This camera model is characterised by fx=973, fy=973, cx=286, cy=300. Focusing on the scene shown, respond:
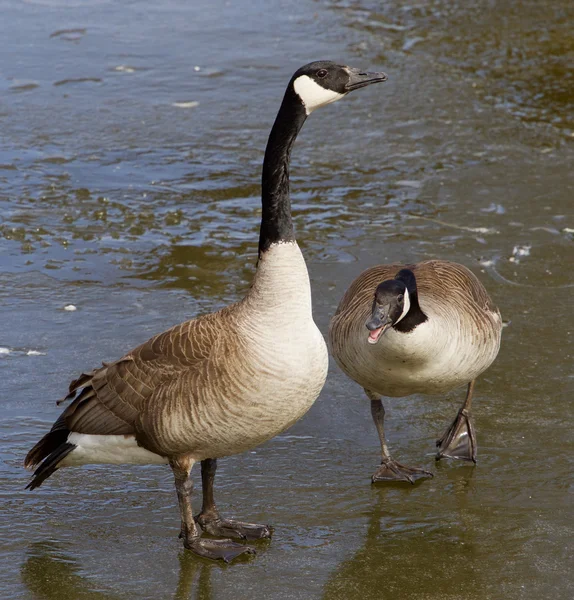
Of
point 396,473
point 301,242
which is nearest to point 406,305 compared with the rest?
point 396,473

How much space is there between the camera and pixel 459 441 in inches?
206

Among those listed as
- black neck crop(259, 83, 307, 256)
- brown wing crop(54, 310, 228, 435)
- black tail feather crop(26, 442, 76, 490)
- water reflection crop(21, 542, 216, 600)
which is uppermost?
black neck crop(259, 83, 307, 256)

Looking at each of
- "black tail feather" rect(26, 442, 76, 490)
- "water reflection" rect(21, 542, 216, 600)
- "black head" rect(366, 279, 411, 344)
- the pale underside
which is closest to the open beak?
"black head" rect(366, 279, 411, 344)

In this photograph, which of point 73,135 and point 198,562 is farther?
point 73,135

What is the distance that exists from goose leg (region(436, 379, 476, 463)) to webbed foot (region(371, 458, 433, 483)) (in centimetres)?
18

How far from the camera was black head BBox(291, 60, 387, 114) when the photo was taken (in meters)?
4.35

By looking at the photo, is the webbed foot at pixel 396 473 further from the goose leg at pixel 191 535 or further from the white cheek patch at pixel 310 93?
the white cheek patch at pixel 310 93

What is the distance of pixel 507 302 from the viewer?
699 centimetres

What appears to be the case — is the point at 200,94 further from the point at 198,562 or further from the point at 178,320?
the point at 198,562

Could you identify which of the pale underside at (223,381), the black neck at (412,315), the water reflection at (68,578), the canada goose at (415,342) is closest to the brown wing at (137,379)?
the pale underside at (223,381)

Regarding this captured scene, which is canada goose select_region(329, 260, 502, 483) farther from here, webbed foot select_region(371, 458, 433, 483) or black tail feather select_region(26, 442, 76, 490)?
black tail feather select_region(26, 442, 76, 490)

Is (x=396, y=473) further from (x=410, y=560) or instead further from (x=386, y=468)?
(x=410, y=560)

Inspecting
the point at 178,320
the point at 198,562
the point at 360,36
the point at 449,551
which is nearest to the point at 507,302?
the point at 178,320

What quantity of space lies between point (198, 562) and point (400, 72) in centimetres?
871
